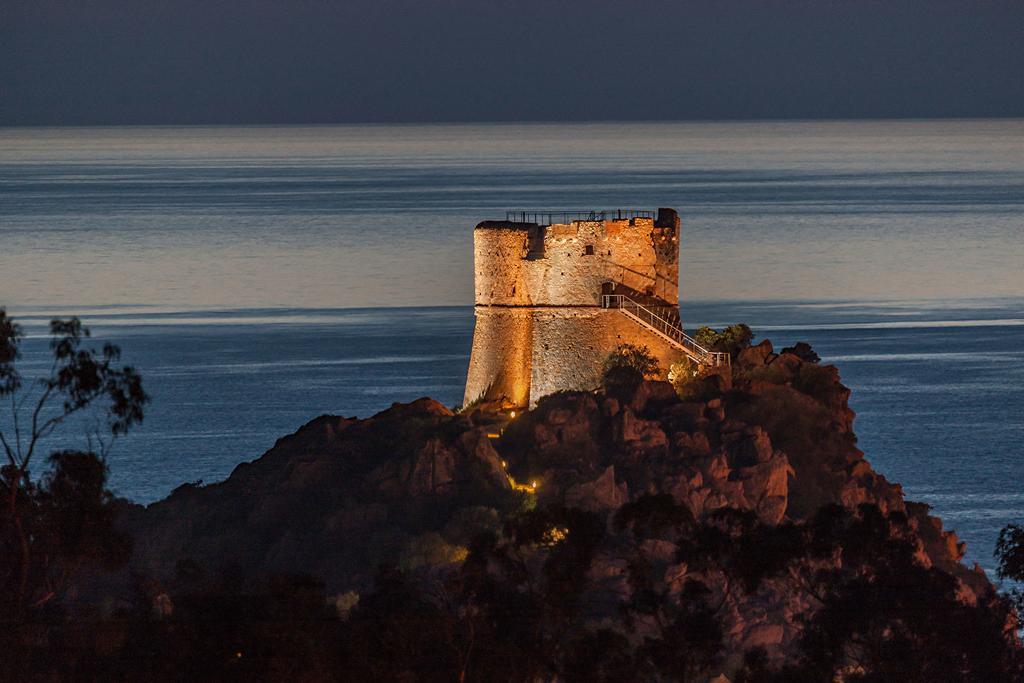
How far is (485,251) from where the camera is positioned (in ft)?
203

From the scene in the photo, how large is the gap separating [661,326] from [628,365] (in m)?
1.43

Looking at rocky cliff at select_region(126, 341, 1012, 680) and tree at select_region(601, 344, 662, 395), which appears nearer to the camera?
rocky cliff at select_region(126, 341, 1012, 680)

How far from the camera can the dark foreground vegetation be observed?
1656 inches

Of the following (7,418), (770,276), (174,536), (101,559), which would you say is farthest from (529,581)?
(770,276)

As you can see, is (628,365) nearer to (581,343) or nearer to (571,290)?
(581,343)

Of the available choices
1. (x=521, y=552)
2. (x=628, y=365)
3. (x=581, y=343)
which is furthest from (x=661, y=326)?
(x=521, y=552)

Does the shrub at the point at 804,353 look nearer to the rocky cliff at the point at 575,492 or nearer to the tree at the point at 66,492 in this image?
the rocky cliff at the point at 575,492

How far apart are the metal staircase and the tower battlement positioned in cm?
15

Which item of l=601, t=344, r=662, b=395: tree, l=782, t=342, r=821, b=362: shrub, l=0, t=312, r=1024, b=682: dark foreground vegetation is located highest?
l=782, t=342, r=821, b=362: shrub

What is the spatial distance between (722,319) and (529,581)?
3152 inches

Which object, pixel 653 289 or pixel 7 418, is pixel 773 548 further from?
pixel 7 418

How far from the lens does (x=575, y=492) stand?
54.3 metres

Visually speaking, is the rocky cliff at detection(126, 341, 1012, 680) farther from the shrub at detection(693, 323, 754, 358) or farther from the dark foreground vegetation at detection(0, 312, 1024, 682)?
the shrub at detection(693, 323, 754, 358)

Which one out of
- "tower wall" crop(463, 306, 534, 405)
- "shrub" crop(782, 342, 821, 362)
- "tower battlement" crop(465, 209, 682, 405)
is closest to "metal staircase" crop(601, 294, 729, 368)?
"tower battlement" crop(465, 209, 682, 405)
